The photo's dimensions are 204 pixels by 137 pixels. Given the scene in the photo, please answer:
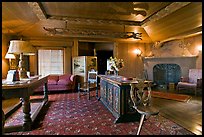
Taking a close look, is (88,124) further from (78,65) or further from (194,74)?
(194,74)

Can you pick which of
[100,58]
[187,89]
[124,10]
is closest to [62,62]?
[100,58]

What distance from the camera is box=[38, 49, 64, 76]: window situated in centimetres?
724

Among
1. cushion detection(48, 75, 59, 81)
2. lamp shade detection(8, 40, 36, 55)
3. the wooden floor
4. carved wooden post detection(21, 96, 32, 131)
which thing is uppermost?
lamp shade detection(8, 40, 36, 55)

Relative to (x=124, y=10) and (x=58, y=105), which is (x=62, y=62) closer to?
(x=58, y=105)

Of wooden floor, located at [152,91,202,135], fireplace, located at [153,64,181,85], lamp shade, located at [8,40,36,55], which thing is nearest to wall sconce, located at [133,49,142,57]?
fireplace, located at [153,64,181,85]

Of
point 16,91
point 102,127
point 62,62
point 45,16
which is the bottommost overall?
point 102,127

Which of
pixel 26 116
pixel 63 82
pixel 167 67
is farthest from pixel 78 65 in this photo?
pixel 26 116

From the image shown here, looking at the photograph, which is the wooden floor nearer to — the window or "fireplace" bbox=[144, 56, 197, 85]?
"fireplace" bbox=[144, 56, 197, 85]

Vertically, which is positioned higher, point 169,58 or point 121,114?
point 169,58

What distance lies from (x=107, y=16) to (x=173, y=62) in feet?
13.9

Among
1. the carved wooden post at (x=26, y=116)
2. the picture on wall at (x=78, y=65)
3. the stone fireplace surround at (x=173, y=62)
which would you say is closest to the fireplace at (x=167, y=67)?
the stone fireplace surround at (x=173, y=62)

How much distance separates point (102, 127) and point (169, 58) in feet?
18.8

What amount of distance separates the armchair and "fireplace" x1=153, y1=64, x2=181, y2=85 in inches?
37.5

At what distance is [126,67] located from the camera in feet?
27.1
